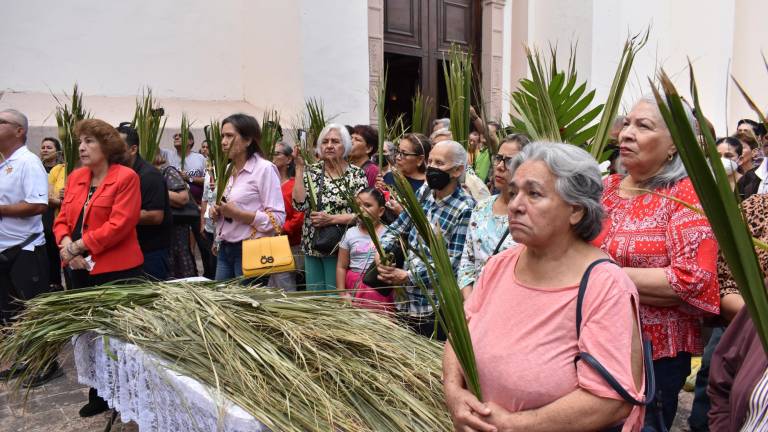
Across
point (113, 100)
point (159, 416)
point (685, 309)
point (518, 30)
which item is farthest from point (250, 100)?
point (685, 309)

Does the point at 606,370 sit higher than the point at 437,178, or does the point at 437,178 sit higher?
the point at 437,178

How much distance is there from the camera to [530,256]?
1592 millimetres

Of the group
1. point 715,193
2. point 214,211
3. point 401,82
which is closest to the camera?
point 715,193

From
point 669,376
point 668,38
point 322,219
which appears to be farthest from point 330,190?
point 668,38

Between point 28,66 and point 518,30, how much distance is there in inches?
294

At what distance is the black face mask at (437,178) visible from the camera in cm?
290

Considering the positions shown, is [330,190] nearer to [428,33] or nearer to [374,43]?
[374,43]

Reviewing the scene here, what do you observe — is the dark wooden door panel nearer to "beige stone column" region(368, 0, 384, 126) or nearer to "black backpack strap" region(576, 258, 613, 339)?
"beige stone column" region(368, 0, 384, 126)

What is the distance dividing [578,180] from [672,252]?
0.61m

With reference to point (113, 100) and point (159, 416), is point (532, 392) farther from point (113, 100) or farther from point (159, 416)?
point (113, 100)

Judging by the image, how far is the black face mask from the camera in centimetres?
290

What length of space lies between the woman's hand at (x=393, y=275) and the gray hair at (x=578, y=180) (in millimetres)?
1529

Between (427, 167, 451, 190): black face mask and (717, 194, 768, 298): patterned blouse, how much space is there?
1222 mm

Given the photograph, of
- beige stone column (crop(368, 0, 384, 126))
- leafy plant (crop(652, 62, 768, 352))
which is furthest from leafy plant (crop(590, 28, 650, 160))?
beige stone column (crop(368, 0, 384, 126))
